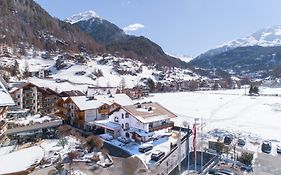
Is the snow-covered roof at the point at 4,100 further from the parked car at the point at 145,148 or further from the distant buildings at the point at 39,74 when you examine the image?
the distant buildings at the point at 39,74

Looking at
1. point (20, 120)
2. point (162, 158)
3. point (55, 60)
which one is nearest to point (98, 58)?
point (55, 60)

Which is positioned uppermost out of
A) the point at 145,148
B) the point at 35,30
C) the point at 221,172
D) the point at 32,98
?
the point at 35,30

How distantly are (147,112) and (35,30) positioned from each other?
414ft

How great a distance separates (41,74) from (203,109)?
55.2 meters

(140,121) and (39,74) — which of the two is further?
(39,74)

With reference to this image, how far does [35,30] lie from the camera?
143 meters

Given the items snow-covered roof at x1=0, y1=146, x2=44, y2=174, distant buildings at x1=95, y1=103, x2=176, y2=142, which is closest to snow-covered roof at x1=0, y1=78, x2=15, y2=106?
snow-covered roof at x1=0, y1=146, x2=44, y2=174

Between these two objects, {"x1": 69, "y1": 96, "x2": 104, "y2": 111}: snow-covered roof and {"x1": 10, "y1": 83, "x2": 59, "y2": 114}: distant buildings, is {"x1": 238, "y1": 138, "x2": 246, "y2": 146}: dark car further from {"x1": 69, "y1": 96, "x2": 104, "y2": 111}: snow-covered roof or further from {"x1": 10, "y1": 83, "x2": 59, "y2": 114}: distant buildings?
{"x1": 10, "y1": 83, "x2": 59, "y2": 114}: distant buildings

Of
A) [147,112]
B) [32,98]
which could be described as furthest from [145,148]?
[32,98]

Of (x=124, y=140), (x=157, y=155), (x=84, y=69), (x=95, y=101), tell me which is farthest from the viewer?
(x=84, y=69)

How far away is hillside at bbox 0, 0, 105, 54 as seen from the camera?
12662 centimetres

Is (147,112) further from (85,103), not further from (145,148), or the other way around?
(85,103)

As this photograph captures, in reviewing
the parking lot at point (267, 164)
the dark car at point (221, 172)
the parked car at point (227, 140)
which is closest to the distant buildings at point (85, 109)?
the parked car at point (227, 140)

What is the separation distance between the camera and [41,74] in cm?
8981
